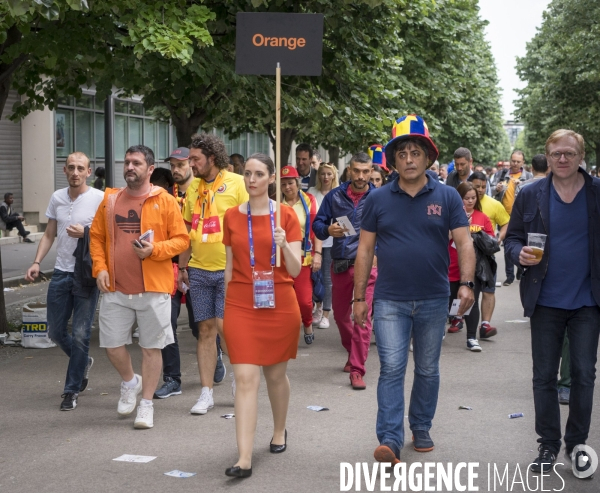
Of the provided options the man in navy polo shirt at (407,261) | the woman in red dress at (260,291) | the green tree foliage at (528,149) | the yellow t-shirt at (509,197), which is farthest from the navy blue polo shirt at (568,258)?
the green tree foliage at (528,149)

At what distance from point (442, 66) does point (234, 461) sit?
55.3 feet

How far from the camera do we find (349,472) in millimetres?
5699

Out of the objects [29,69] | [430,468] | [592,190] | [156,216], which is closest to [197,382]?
[156,216]

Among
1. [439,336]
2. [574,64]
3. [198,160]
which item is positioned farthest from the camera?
[574,64]

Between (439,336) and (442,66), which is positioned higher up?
(442,66)

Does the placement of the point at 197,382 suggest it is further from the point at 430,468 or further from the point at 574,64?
the point at 574,64

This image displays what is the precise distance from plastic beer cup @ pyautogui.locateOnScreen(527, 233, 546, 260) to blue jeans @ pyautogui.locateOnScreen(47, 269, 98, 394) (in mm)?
3586

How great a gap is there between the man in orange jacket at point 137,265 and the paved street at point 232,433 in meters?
0.50

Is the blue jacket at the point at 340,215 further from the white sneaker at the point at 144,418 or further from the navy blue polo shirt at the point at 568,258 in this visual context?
the navy blue polo shirt at the point at 568,258

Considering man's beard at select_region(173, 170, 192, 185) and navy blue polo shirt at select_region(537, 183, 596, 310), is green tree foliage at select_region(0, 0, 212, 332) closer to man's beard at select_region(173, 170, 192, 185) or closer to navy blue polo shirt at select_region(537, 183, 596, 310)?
man's beard at select_region(173, 170, 192, 185)

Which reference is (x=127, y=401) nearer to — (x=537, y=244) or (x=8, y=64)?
(x=537, y=244)

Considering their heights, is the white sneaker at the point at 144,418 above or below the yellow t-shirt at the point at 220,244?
below

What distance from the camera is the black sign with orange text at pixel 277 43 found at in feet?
22.0

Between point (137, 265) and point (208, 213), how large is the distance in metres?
0.82
